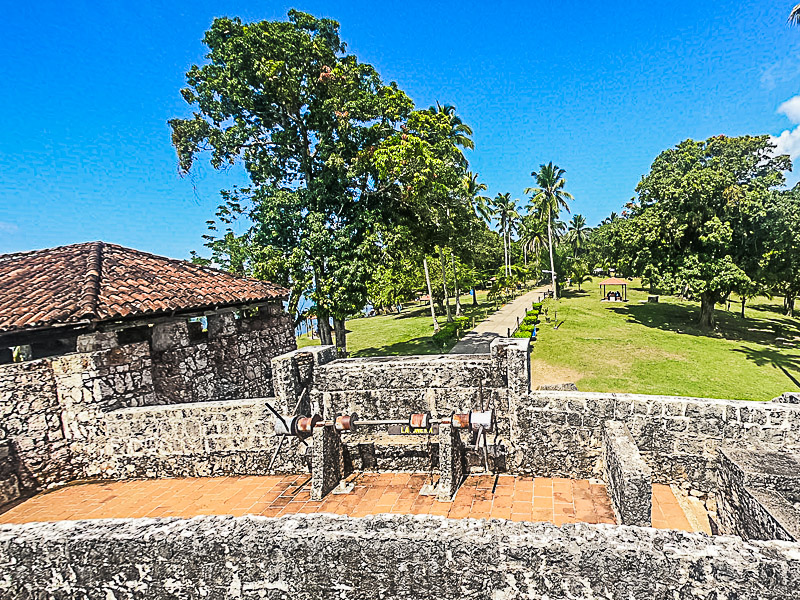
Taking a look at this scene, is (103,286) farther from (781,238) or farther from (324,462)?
(781,238)

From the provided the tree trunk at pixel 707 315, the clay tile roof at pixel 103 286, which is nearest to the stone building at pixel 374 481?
the clay tile roof at pixel 103 286

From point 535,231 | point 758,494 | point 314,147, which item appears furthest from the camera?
point 535,231

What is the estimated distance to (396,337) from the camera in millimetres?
25359

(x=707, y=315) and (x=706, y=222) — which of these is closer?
(x=706, y=222)

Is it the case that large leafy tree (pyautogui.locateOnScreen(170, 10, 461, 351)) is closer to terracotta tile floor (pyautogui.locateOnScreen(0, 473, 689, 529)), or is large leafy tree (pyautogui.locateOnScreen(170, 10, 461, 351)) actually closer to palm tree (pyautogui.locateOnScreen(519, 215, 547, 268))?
terracotta tile floor (pyautogui.locateOnScreen(0, 473, 689, 529))

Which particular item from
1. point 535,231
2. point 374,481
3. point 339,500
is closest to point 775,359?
point 374,481

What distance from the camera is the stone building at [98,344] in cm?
690

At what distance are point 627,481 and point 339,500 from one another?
400 centimetres

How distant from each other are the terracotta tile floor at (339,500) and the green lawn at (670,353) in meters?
9.79

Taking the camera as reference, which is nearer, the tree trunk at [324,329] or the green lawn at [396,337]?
the tree trunk at [324,329]

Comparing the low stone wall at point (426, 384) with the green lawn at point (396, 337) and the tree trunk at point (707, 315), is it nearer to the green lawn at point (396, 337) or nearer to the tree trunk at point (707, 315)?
the green lawn at point (396, 337)

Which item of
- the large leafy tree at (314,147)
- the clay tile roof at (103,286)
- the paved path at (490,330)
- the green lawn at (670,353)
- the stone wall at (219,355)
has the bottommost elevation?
the green lawn at (670,353)

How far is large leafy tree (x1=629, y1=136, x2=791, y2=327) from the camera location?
2130cm

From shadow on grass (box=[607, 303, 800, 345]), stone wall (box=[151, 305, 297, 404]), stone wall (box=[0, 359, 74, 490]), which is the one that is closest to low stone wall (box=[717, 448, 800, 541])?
stone wall (box=[151, 305, 297, 404])
